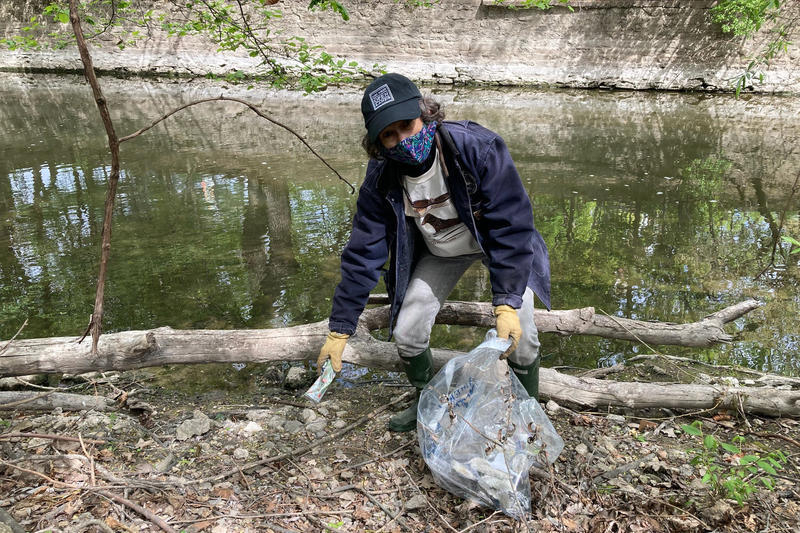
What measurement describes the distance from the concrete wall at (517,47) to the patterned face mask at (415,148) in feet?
45.4

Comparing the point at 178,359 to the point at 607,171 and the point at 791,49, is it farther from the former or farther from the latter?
the point at 791,49

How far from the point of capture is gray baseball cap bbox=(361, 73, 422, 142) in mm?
1820

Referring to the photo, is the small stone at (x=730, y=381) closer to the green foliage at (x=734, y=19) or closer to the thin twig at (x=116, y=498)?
the thin twig at (x=116, y=498)

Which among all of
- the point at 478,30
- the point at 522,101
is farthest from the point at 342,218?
the point at 478,30

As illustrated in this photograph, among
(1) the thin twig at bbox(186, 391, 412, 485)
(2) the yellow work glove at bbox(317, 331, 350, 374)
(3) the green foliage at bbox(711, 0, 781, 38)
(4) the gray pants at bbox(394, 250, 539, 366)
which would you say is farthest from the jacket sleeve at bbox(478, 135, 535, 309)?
(3) the green foliage at bbox(711, 0, 781, 38)

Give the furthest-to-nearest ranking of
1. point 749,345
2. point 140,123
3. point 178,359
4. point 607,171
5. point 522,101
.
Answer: point 522,101
point 140,123
point 607,171
point 749,345
point 178,359

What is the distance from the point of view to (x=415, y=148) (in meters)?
1.92

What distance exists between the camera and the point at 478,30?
14664 millimetres

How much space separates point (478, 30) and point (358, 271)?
14.3 meters

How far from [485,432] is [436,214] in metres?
0.83

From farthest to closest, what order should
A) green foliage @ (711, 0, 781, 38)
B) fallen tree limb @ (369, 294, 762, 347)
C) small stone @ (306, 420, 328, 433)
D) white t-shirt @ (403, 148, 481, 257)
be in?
green foliage @ (711, 0, 781, 38) < fallen tree limb @ (369, 294, 762, 347) < small stone @ (306, 420, 328, 433) < white t-shirt @ (403, 148, 481, 257)

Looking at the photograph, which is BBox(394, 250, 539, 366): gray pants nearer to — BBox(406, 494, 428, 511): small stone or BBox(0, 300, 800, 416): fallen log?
BBox(0, 300, 800, 416): fallen log

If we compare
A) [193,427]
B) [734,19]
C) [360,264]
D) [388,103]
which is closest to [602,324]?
[360,264]

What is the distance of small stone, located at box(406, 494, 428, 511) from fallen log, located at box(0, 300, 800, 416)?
80 centimetres
